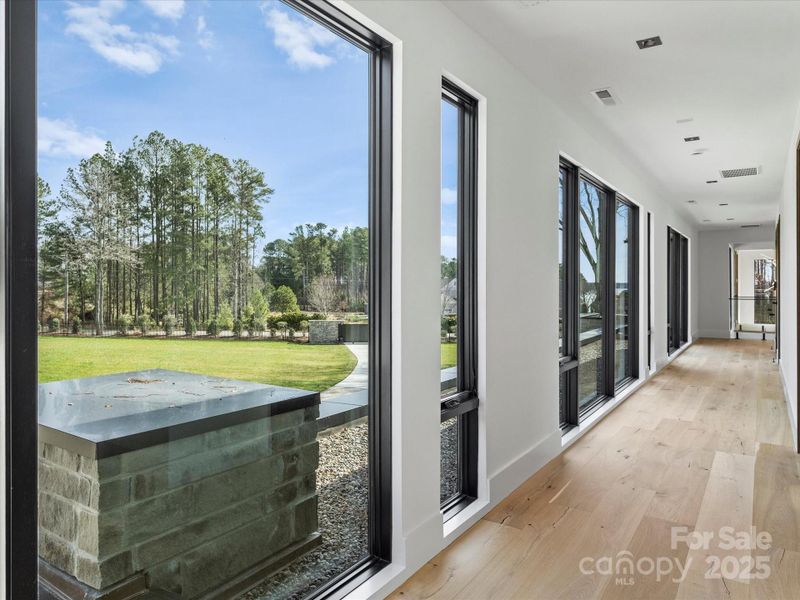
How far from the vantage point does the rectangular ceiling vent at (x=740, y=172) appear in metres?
6.09

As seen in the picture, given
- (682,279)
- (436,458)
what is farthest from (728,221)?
(436,458)

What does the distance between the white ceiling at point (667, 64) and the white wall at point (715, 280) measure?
7.91 metres

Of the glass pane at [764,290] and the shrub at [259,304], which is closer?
the shrub at [259,304]

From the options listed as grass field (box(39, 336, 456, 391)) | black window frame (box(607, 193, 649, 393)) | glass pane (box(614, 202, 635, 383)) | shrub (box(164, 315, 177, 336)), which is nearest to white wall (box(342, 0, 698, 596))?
grass field (box(39, 336, 456, 391))

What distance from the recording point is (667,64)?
10.8 ft

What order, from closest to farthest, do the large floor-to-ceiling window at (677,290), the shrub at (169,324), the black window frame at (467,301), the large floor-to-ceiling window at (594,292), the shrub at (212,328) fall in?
the shrub at (169,324), the shrub at (212,328), the black window frame at (467,301), the large floor-to-ceiling window at (594,292), the large floor-to-ceiling window at (677,290)

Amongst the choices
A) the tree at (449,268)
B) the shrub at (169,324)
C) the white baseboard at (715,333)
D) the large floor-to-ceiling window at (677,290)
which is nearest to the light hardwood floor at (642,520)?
the tree at (449,268)

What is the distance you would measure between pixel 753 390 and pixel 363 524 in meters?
5.85

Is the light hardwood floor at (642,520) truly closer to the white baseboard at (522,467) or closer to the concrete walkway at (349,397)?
the white baseboard at (522,467)

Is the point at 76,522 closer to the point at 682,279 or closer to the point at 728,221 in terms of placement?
the point at 682,279

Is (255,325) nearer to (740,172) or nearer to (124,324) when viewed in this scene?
(124,324)

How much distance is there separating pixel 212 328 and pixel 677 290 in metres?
10.2

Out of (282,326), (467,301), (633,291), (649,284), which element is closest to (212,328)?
(282,326)

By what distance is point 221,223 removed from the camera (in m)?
1.71
